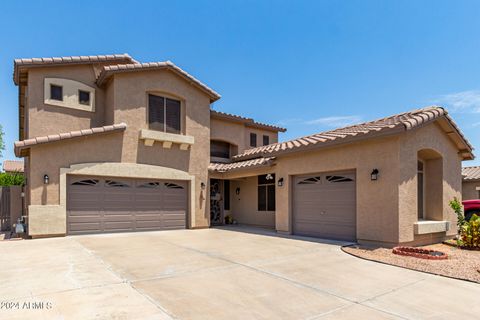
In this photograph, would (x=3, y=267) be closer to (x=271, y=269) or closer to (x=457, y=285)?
(x=271, y=269)

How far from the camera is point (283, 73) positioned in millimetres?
18984

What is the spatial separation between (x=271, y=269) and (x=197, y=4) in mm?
11885

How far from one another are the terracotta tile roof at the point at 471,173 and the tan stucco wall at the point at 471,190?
330 mm

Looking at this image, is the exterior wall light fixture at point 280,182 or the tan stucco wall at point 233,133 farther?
the tan stucco wall at point 233,133

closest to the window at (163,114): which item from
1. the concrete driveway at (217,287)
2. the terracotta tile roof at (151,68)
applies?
the terracotta tile roof at (151,68)

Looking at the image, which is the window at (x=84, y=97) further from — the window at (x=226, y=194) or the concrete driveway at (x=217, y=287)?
the window at (x=226, y=194)

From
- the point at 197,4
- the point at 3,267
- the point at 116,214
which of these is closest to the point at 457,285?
the point at 3,267

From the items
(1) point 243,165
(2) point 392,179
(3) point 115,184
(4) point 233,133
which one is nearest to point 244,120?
(4) point 233,133

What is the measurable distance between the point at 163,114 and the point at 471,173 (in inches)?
813

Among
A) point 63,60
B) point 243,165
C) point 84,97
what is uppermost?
point 63,60

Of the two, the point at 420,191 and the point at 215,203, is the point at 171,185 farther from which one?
the point at 420,191

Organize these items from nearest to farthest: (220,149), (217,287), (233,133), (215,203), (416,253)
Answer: (217,287) → (416,253) → (215,203) → (220,149) → (233,133)

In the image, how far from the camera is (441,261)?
8.10m

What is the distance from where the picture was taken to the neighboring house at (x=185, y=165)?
34.0 ft
